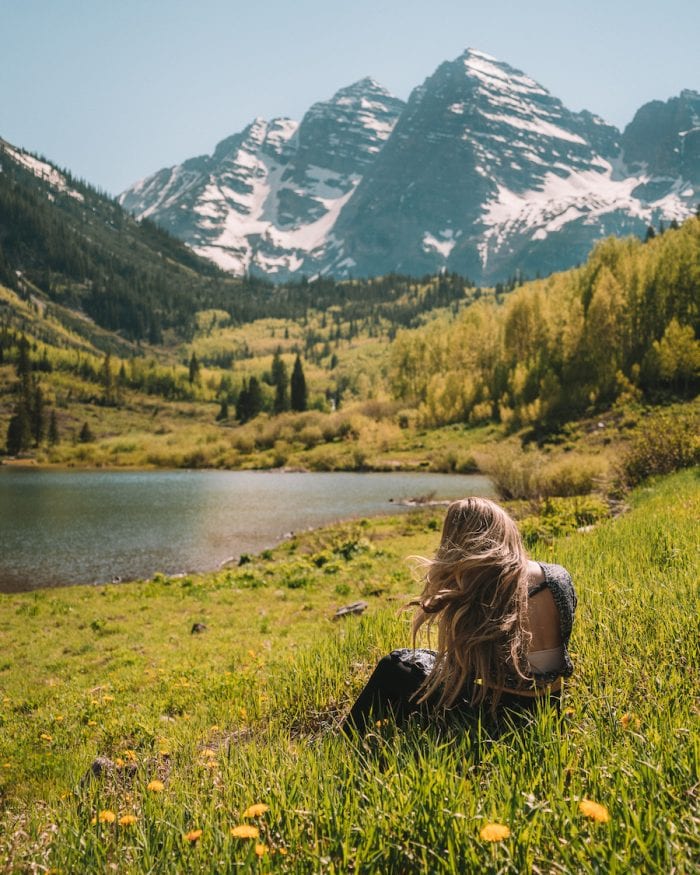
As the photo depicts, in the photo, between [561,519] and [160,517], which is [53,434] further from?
[561,519]

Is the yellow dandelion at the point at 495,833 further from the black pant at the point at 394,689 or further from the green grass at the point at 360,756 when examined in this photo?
the black pant at the point at 394,689

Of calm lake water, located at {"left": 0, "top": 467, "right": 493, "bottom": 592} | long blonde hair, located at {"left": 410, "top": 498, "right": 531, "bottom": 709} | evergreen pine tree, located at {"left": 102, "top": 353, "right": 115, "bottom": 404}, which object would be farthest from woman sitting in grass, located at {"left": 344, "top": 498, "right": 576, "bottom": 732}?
evergreen pine tree, located at {"left": 102, "top": 353, "right": 115, "bottom": 404}

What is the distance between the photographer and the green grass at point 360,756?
2.51 meters

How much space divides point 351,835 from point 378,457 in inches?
2962

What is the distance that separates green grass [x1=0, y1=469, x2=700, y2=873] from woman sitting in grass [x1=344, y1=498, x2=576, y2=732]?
260 mm

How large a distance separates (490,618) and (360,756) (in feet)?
3.90

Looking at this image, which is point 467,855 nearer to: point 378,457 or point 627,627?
point 627,627

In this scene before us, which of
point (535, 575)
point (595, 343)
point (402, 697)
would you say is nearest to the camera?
point (535, 575)

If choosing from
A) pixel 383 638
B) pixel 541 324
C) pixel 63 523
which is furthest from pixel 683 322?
pixel 383 638

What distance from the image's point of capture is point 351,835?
2682 mm

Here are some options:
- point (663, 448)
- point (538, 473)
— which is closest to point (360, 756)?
point (663, 448)

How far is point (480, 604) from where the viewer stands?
387 centimetres

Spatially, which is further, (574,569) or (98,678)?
(98,678)

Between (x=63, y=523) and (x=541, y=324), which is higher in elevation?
(x=541, y=324)
